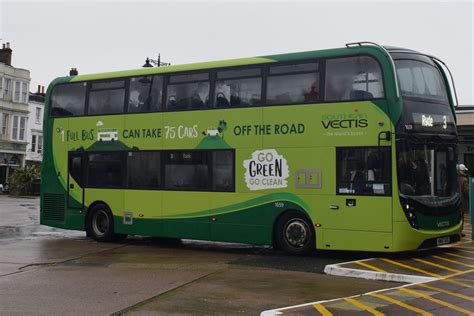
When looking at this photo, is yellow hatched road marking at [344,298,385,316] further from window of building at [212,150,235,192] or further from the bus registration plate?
window of building at [212,150,235,192]

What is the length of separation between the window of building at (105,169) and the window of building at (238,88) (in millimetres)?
3342

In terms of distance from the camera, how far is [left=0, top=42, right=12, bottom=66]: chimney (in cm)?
5147

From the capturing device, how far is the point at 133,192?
1404 centimetres

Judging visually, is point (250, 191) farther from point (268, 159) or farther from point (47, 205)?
point (47, 205)

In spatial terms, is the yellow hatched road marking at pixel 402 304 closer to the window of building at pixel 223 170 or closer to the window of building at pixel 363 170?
the window of building at pixel 363 170

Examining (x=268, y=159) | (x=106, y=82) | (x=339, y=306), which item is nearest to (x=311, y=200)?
(x=268, y=159)

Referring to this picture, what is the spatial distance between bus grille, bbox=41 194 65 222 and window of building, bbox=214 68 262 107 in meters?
5.74

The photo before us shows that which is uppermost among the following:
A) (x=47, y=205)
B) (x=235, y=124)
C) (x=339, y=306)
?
(x=235, y=124)

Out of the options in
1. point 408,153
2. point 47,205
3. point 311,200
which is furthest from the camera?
point 47,205

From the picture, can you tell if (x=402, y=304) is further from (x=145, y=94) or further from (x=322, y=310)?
(x=145, y=94)

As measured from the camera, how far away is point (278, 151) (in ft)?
38.8

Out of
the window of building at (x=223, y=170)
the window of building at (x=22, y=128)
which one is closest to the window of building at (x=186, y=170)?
the window of building at (x=223, y=170)

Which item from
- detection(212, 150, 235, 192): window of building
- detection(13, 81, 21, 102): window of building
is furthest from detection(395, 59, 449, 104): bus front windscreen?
detection(13, 81, 21, 102): window of building

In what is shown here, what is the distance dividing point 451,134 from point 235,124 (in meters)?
4.52
